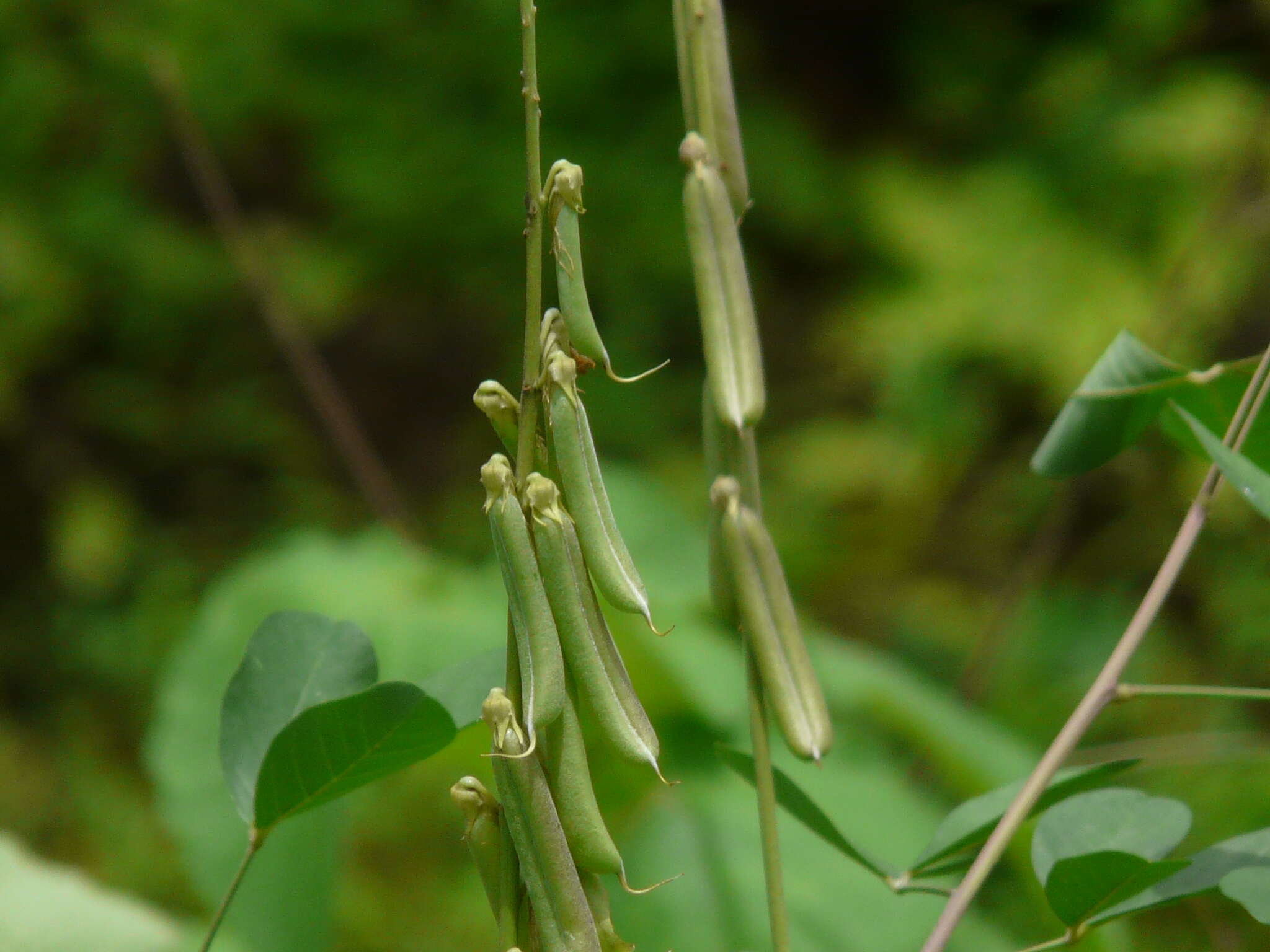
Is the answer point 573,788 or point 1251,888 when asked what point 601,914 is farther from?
point 1251,888

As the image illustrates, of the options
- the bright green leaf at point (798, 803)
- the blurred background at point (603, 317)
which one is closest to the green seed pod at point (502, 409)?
the bright green leaf at point (798, 803)

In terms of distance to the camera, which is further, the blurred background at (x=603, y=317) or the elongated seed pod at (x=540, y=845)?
the blurred background at (x=603, y=317)

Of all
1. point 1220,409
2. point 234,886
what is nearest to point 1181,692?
point 1220,409

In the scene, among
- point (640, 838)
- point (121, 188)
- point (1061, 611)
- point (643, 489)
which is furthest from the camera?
point (121, 188)

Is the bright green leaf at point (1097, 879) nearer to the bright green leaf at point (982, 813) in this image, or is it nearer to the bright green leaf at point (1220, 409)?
the bright green leaf at point (982, 813)

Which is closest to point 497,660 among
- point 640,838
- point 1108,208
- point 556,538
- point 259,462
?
point 556,538

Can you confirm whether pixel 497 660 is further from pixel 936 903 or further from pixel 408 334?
pixel 408 334
